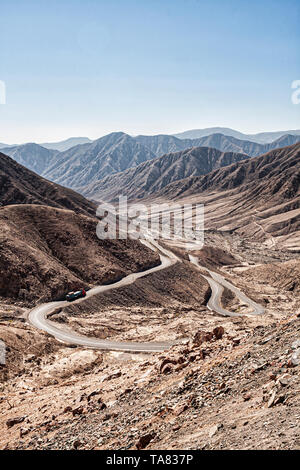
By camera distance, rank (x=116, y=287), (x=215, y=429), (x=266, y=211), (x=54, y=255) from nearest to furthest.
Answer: (x=215, y=429) → (x=116, y=287) → (x=54, y=255) → (x=266, y=211)

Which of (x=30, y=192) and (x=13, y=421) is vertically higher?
(x=30, y=192)

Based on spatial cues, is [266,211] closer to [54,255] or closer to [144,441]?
[54,255]

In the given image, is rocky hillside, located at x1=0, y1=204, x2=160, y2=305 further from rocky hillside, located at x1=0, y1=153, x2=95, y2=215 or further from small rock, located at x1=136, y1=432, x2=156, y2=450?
small rock, located at x1=136, y1=432, x2=156, y2=450

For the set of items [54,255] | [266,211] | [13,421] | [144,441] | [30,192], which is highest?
[30,192]

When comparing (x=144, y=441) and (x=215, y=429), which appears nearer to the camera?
(x=215, y=429)

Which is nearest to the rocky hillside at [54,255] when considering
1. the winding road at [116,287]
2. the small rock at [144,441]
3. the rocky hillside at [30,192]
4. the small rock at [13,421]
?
the winding road at [116,287]

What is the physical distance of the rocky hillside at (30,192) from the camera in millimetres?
79312

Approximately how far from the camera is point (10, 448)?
14.7 meters

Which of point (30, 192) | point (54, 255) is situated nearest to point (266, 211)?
point (30, 192)

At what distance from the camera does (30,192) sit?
3354 inches

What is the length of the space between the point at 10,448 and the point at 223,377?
9.44 meters

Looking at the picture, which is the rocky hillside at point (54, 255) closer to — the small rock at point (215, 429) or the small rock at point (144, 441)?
the small rock at point (144, 441)

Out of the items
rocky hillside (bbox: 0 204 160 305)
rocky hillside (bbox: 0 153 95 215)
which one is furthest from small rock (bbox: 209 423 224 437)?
rocky hillside (bbox: 0 153 95 215)

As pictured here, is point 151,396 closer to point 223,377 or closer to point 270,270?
point 223,377
